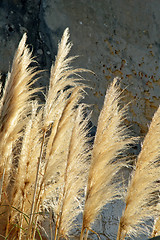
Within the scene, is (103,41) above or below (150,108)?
above

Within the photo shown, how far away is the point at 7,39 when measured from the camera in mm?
3211

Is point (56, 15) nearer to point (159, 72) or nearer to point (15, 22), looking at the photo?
point (15, 22)

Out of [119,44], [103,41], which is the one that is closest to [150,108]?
[119,44]

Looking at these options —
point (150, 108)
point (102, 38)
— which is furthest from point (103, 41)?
point (150, 108)

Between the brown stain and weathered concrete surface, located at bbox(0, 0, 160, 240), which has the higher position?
weathered concrete surface, located at bbox(0, 0, 160, 240)

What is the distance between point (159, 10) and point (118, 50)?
86 cm

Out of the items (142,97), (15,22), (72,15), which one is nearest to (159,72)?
(142,97)

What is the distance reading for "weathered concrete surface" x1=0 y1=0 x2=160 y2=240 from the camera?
324 centimetres

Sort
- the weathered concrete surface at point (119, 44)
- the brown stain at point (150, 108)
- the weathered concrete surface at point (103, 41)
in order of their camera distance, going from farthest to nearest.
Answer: the brown stain at point (150, 108) < the weathered concrete surface at point (119, 44) < the weathered concrete surface at point (103, 41)

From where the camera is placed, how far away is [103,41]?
3.76m

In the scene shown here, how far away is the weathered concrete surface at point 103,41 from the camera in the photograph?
3.24 m

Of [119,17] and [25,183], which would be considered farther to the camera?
[119,17]

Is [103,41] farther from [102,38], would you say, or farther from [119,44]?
[119,44]

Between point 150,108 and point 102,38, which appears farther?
point 150,108
